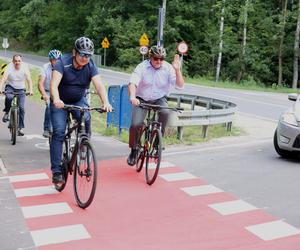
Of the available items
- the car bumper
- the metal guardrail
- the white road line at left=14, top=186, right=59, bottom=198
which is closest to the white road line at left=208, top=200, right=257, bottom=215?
the white road line at left=14, top=186, right=59, bottom=198

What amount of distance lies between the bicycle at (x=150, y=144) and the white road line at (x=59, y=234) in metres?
2.14

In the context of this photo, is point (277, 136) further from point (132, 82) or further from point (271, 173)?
point (132, 82)

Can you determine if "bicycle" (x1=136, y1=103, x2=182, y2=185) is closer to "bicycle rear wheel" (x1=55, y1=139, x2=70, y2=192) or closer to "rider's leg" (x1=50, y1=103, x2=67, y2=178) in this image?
"bicycle rear wheel" (x1=55, y1=139, x2=70, y2=192)

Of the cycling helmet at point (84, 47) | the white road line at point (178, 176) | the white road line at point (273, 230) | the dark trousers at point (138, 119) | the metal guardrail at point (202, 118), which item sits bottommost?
the white road line at point (178, 176)

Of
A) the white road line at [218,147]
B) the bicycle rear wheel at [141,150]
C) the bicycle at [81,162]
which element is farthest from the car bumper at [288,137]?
the bicycle at [81,162]

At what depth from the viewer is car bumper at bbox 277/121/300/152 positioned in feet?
31.3

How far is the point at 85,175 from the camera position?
6.57 m

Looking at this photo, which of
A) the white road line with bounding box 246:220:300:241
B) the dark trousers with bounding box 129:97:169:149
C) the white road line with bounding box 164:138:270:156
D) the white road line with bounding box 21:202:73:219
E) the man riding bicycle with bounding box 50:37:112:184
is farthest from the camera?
the white road line with bounding box 164:138:270:156

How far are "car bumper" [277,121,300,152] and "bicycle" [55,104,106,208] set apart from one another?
416 centimetres

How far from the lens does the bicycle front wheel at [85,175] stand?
6.41 meters

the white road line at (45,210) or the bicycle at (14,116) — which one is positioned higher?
the bicycle at (14,116)

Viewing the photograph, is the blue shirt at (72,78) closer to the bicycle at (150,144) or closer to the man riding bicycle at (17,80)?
the bicycle at (150,144)

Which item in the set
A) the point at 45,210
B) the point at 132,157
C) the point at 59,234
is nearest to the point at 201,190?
the point at 132,157

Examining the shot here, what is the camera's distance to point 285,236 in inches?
228
